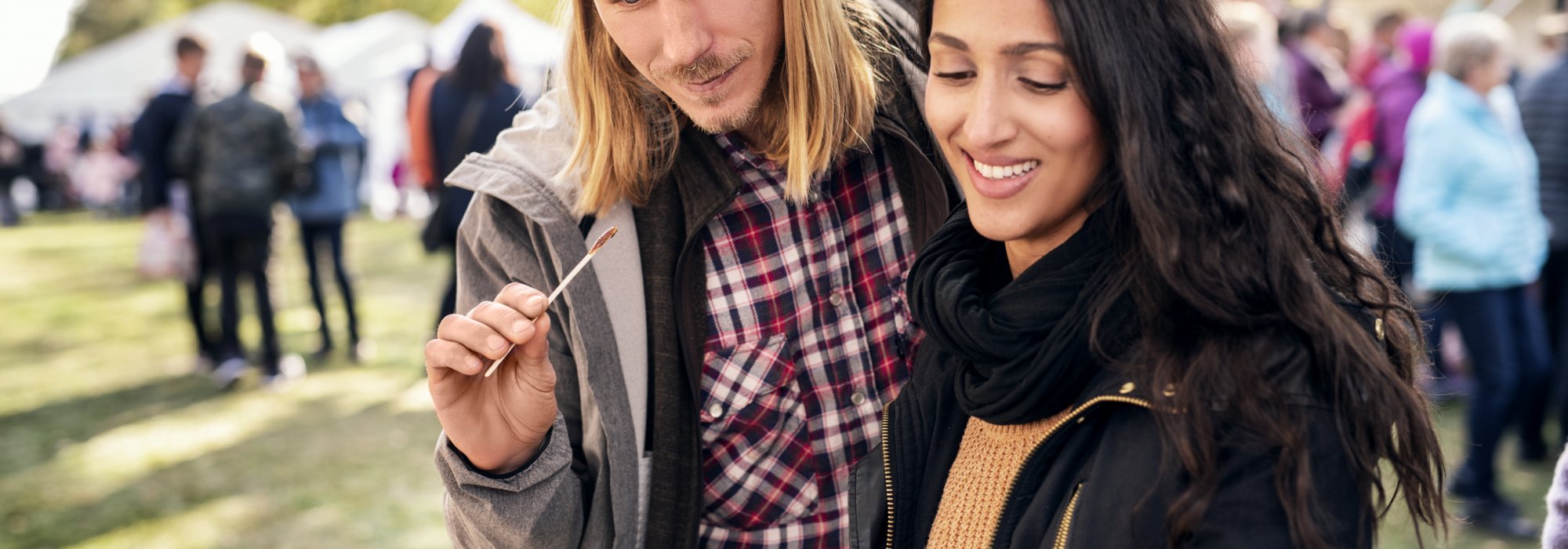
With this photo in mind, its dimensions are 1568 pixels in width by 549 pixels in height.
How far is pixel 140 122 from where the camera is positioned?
→ 7.77 metres

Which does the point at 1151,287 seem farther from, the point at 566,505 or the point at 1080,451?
the point at 566,505

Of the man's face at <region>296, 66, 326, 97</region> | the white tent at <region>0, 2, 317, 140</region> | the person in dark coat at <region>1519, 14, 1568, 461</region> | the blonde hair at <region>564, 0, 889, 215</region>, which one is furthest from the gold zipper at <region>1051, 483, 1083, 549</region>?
the white tent at <region>0, 2, 317, 140</region>

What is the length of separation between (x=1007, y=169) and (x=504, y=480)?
854 millimetres

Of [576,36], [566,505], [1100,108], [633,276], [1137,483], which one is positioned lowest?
[566,505]

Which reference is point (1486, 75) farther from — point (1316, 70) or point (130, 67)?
point (130, 67)

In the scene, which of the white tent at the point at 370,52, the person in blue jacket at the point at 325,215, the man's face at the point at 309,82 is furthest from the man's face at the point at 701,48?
the white tent at the point at 370,52

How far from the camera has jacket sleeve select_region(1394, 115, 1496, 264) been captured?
488cm

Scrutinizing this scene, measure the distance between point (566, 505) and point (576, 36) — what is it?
0.78 metres

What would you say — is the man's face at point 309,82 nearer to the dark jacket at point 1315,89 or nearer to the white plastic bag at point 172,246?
the white plastic bag at point 172,246

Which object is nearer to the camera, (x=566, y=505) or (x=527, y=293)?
(x=527, y=293)

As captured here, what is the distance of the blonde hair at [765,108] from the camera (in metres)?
1.94

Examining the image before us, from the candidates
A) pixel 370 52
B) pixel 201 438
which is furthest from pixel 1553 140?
pixel 370 52

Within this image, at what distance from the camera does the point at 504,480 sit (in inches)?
70.1

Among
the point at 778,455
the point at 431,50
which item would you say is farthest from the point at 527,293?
the point at 431,50
